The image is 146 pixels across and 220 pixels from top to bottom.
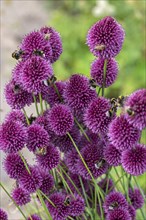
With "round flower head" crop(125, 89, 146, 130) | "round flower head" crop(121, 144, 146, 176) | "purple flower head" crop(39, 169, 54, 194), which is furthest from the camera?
"purple flower head" crop(39, 169, 54, 194)

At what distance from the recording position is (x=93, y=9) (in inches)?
137

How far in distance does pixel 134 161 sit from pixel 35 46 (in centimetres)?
25

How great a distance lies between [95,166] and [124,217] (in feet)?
0.34

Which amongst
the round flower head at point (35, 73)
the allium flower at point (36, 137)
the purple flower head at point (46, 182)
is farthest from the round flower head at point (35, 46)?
the purple flower head at point (46, 182)

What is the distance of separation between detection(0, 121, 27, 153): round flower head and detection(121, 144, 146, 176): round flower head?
17 centimetres

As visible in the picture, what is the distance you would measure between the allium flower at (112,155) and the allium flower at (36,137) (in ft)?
0.36

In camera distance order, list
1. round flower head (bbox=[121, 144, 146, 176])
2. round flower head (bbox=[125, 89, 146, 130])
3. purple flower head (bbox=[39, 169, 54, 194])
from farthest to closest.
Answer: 1. purple flower head (bbox=[39, 169, 54, 194])
2. round flower head (bbox=[121, 144, 146, 176])
3. round flower head (bbox=[125, 89, 146, 130])

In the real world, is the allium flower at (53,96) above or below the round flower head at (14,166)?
above

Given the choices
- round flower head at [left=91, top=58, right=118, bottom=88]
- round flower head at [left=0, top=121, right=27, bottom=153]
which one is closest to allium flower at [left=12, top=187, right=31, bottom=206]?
A: round flower head at [left=0, top=121, right=27, bottom=153]

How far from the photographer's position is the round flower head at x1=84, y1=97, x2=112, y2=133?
95 centimetres

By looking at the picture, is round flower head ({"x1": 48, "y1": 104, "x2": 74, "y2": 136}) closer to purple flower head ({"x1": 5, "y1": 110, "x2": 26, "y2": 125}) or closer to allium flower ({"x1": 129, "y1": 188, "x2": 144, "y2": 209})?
purple flower head ({"x1": 5, "y1": 110, "x2": 26, "y2": 125})

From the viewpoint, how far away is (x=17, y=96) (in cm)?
98

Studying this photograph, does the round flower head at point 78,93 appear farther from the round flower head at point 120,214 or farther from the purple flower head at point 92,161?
the round flower head at point 120,214

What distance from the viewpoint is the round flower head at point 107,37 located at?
0.91 metres
